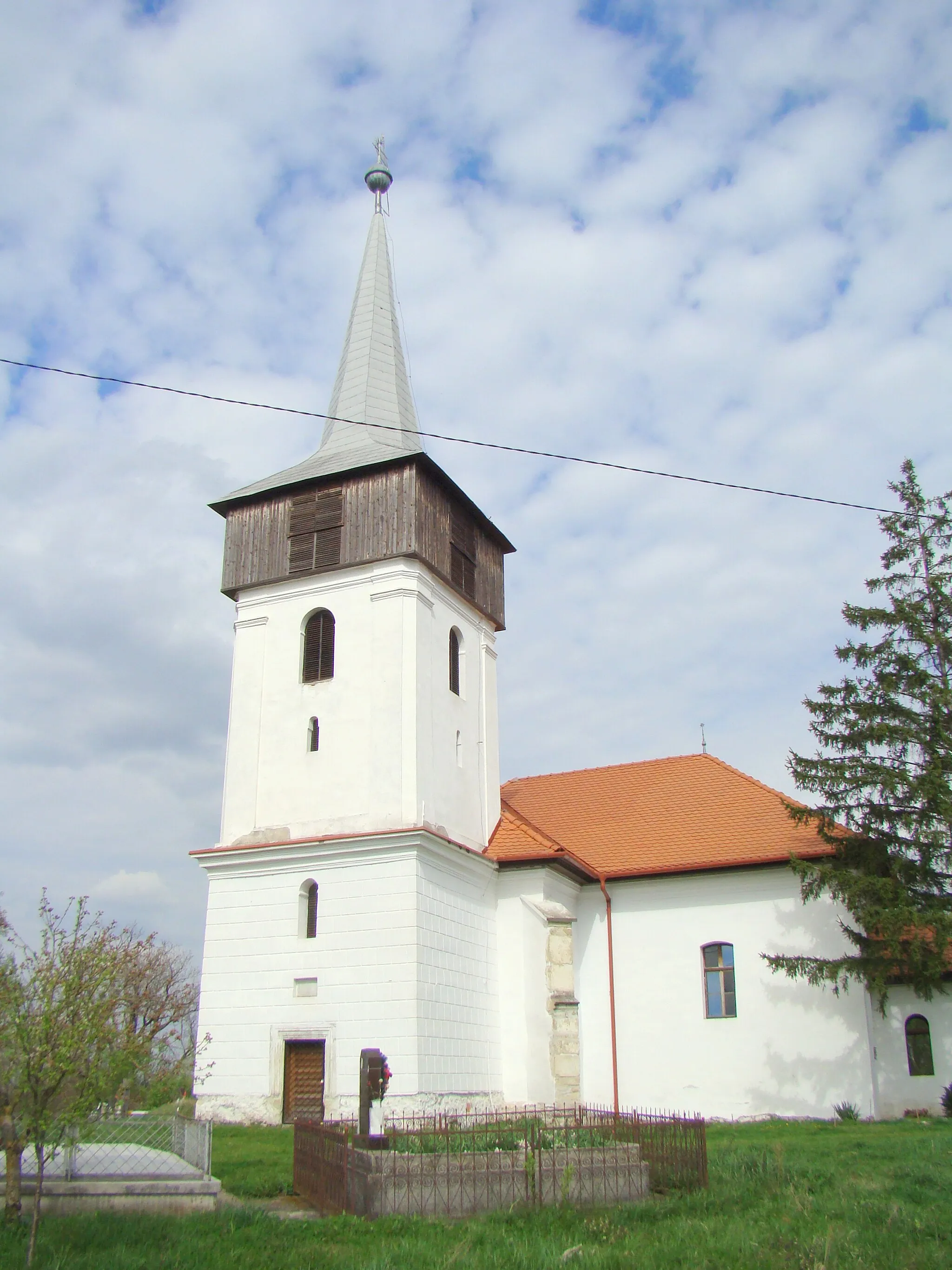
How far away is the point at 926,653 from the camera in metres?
20.6

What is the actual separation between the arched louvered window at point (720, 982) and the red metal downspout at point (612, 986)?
6.72 ft

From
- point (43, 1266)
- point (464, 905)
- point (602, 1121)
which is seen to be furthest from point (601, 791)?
point (43, 1266)

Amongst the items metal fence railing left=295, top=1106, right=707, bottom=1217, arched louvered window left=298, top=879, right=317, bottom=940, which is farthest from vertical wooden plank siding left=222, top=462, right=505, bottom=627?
metal fence railing left=295, top=1106, right=707, bottom=1217

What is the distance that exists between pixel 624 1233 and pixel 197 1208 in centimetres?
434

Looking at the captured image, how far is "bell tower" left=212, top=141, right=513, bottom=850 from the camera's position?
2131cm

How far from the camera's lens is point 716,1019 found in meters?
23.2

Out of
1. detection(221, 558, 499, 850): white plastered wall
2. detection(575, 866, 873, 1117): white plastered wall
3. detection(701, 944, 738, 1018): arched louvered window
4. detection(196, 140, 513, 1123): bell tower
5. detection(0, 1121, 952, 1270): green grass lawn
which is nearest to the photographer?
detection(0, 1121, 952, 1270): green grass lawn

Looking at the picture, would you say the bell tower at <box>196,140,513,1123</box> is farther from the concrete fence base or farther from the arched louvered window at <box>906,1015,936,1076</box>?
the arched louvered window at <box>906,1015,936,1076</box>

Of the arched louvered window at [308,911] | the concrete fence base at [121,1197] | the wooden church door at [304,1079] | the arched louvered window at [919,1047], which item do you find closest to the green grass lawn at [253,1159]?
the wooden church door at [304,1079]

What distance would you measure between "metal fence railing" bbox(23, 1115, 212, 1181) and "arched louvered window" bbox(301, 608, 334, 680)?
1148 cm

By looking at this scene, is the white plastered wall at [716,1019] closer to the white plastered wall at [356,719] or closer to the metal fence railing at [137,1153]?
the white plastered wall at [356,719]

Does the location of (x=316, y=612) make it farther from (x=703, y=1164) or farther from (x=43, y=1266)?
(x=43, y=1266)

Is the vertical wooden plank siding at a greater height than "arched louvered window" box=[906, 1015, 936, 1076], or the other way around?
the vertical wooden plank siding

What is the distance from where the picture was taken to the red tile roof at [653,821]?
23672 mm
